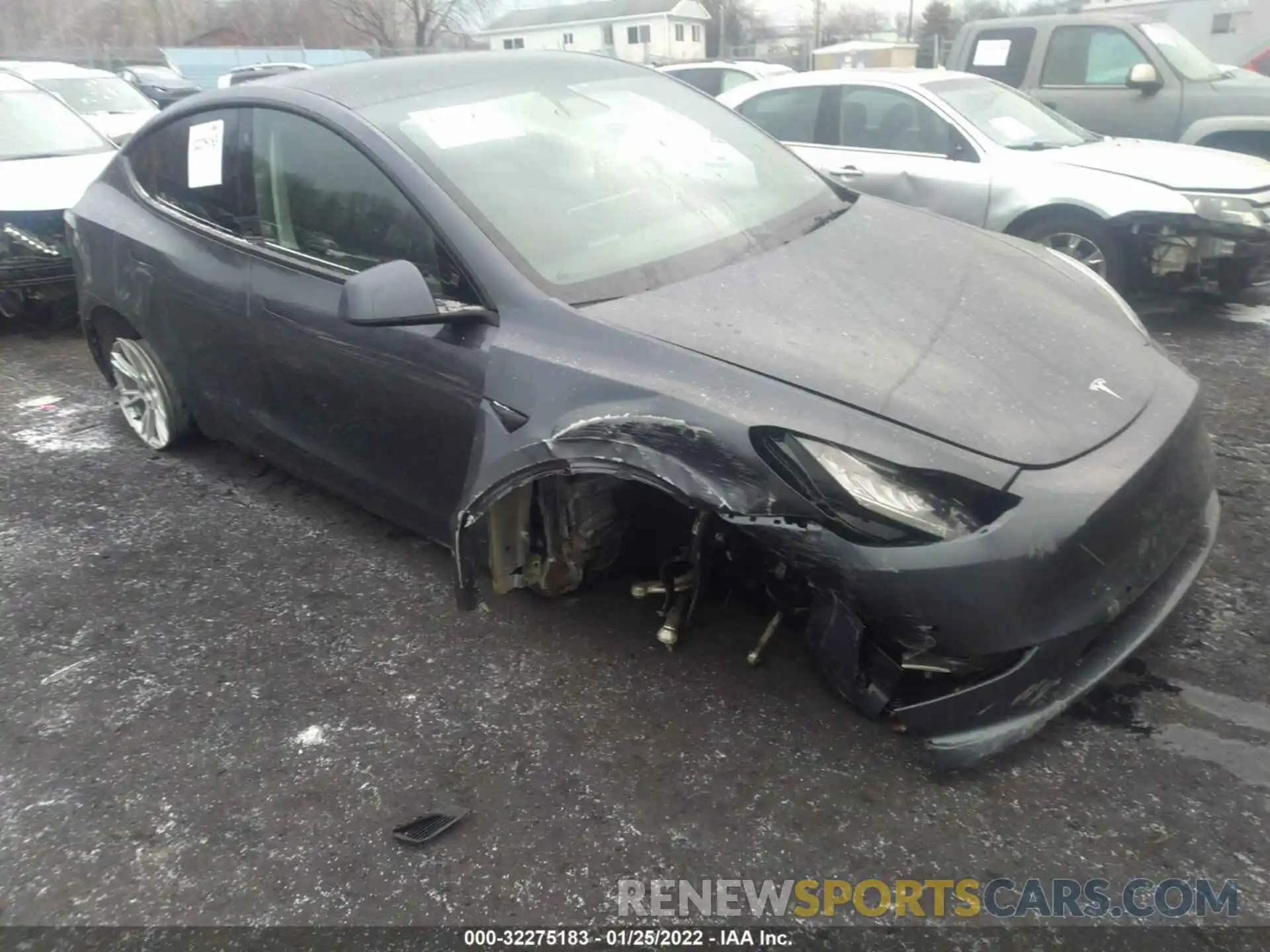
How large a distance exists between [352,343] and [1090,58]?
7.15 metres

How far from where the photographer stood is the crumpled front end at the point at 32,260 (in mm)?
6164

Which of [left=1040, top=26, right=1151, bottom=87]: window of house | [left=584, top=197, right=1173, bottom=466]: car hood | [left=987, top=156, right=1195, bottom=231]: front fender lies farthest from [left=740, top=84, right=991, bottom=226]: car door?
[left=584, top=197, right=1173, bottom=466]: car hood

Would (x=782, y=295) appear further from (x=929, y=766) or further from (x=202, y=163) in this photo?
(x=202, y=163)

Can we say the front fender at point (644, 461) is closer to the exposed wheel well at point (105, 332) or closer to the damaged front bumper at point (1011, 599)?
the damaged front bumper at point (1011, 599)

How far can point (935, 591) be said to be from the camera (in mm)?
2119

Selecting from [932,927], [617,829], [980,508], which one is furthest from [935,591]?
[617,829]

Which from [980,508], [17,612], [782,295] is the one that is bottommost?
[17,612]

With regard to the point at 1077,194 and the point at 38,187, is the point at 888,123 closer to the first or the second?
the point at 1077,194

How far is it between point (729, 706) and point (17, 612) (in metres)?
2.50

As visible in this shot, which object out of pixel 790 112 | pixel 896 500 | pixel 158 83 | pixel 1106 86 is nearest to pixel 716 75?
pixel 1106 86

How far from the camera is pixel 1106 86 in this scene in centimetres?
770

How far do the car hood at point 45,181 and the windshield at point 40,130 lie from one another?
0.18 meters

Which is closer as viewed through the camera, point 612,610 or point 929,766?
point 929,766

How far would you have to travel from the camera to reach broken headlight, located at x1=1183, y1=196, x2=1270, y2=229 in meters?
5.39
